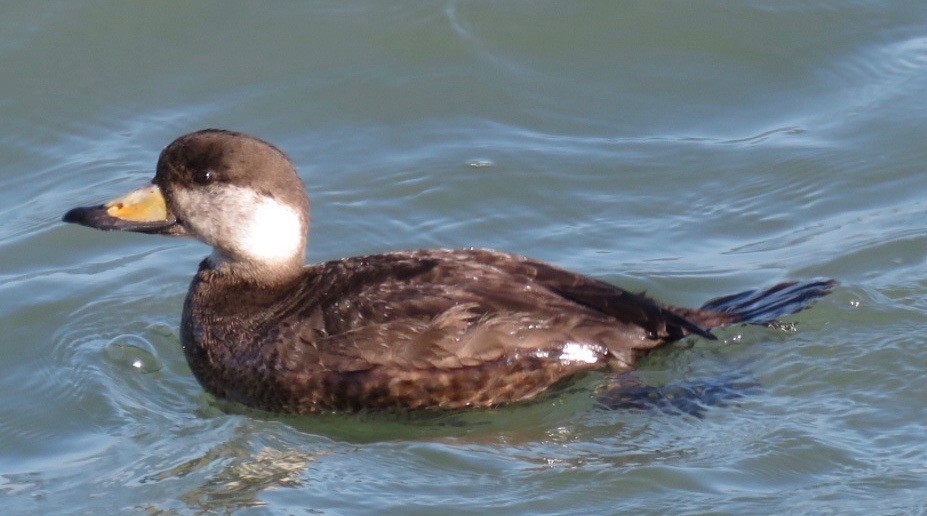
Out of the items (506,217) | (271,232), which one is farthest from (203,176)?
(506,217)

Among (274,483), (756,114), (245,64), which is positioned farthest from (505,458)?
(245,64)

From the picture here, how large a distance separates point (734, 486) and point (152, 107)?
19.2ft

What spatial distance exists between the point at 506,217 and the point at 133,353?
98.1 inches

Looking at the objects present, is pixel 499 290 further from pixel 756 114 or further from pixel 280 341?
pixel 756 114

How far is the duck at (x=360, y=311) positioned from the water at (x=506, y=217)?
0.16m

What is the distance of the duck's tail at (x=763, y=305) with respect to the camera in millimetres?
7520

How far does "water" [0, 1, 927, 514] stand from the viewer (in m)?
6.52

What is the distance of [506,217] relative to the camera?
363 inches

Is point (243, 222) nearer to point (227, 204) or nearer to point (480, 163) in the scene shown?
point (227, 204)

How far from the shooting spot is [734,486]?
6.19m

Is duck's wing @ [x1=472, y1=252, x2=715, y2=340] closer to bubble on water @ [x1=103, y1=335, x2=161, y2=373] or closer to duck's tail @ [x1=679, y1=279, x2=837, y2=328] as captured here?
duck's tail @ [x1=679, y1=279, x2=837, y2=328]

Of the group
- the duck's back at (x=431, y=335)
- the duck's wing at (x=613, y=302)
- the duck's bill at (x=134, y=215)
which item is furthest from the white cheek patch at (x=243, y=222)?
the duck's wing at (x=613, y=302)

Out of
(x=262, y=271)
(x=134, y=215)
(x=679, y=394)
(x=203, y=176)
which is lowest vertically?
(x=679, y=394)

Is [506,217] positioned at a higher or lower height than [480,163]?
lower
